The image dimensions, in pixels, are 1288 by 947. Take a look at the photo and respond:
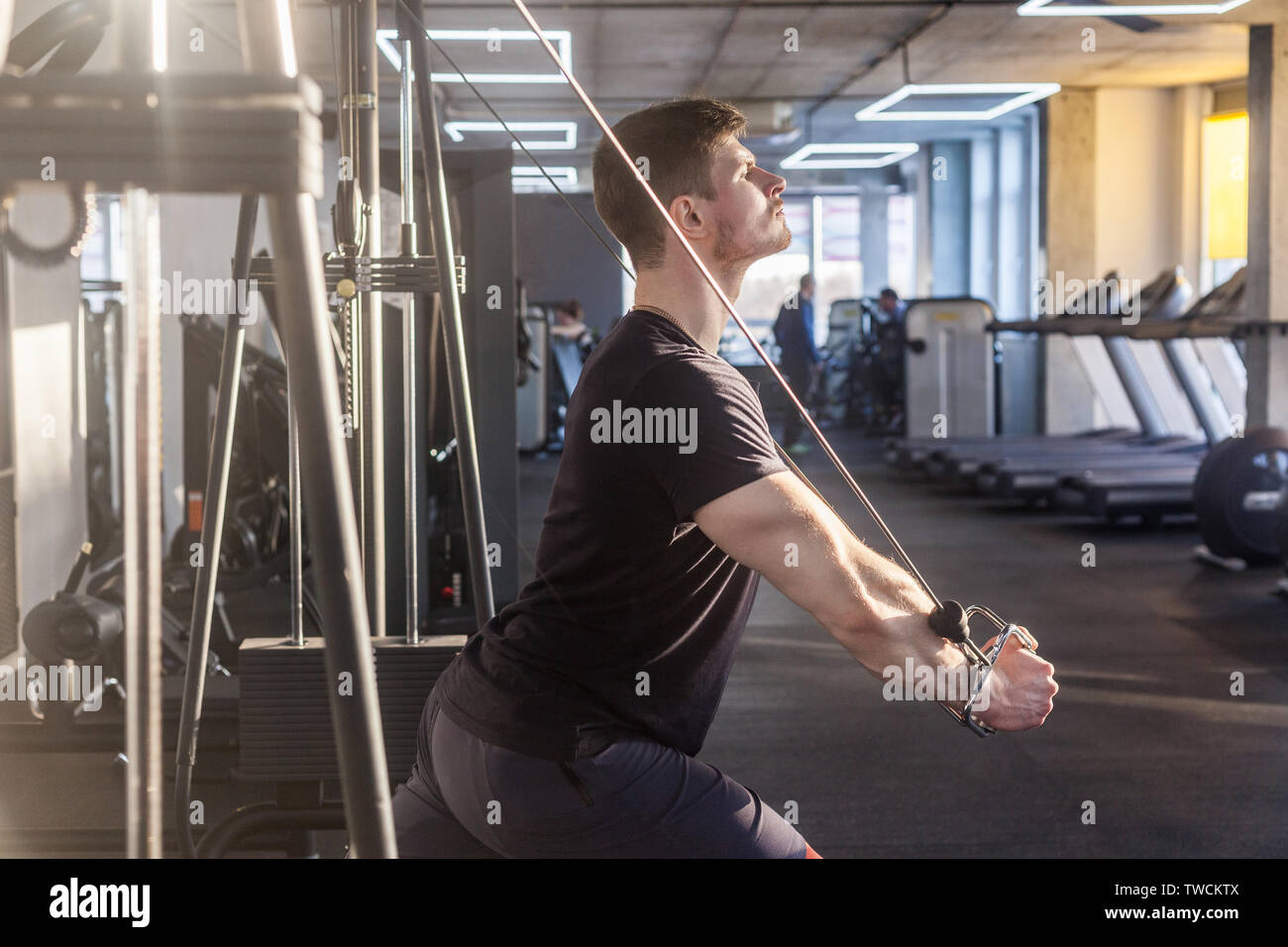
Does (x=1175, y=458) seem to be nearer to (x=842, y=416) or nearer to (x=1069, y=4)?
(x=1069, y=4)

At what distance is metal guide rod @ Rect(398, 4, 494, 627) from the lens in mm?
1939

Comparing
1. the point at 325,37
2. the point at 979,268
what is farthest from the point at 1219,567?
the point at 979,268

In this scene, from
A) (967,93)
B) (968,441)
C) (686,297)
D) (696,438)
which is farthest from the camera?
(968,441)

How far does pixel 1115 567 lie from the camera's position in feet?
21.9

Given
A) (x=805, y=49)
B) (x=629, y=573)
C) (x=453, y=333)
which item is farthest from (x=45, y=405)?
(x=805, y=49)

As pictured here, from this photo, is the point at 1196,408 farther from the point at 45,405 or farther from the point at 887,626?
the point at 887,626

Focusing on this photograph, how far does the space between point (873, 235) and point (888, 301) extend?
6.12m

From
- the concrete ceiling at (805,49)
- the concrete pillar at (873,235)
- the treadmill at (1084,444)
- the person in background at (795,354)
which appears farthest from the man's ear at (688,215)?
the concrete pillar at (873,235)

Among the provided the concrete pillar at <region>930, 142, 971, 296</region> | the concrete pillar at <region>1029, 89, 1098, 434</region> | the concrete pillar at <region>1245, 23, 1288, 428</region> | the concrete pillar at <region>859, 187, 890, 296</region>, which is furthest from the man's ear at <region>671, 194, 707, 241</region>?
the concrete pillar at <region>859, 187, 890, 296</region>

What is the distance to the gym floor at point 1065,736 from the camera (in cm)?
315

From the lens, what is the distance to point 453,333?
193 centimetres

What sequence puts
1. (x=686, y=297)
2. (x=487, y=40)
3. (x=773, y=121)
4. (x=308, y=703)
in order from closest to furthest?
(x=686, y=297), (x=308, y=703), (x=487, y=40), (x=773, y=121)

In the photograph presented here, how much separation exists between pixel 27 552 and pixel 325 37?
5.71m

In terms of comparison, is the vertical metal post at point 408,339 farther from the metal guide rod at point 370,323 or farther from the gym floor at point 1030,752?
the gym floor at point 1030,752
